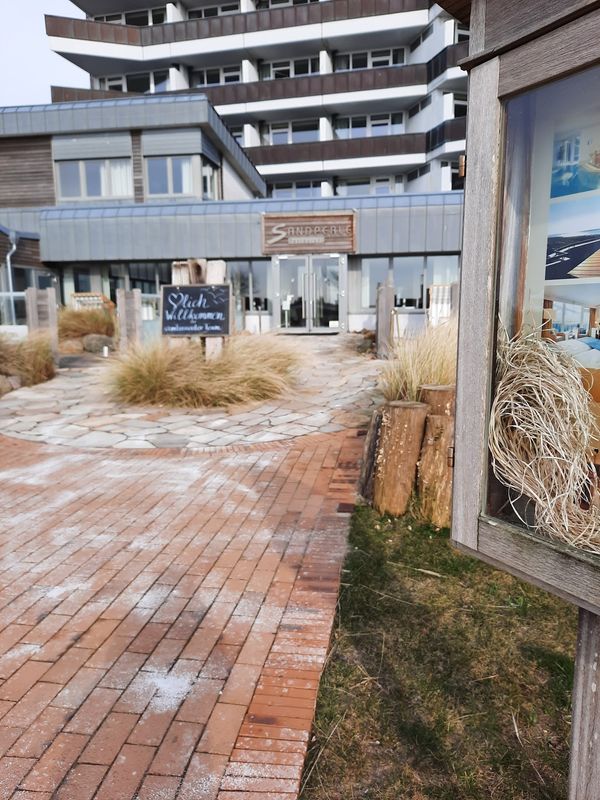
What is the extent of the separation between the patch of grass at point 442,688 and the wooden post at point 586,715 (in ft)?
1.91

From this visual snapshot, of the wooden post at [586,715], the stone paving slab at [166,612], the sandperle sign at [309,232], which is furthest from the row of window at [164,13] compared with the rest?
the wooden post at [586,715]

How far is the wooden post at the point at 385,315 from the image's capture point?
11312 mm

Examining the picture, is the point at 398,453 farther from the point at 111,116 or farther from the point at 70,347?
the point at 111,116

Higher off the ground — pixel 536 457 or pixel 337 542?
pixel 536 457

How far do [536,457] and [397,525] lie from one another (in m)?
2.65

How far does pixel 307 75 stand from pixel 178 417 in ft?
97.1

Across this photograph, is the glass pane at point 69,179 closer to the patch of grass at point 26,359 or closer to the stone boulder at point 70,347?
the stone boulder at point 70,347

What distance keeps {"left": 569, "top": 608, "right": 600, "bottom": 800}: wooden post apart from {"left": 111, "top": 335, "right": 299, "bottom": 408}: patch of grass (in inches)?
258

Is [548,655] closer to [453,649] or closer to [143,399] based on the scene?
[453,649]

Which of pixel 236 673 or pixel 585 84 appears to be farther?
pixel 236 673

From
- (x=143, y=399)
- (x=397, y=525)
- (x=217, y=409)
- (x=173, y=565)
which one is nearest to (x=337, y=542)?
(x=397, y=525)

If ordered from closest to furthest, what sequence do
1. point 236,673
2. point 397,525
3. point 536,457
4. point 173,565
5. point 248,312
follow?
point 536,457
point 236,673
point 173,565
point 397,525
point 248,312

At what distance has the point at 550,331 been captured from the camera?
1.31 metres

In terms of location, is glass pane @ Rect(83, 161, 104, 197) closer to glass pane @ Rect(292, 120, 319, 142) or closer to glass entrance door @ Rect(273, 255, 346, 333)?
glass entrance door @ Rect(273, 255, 346, 333)
